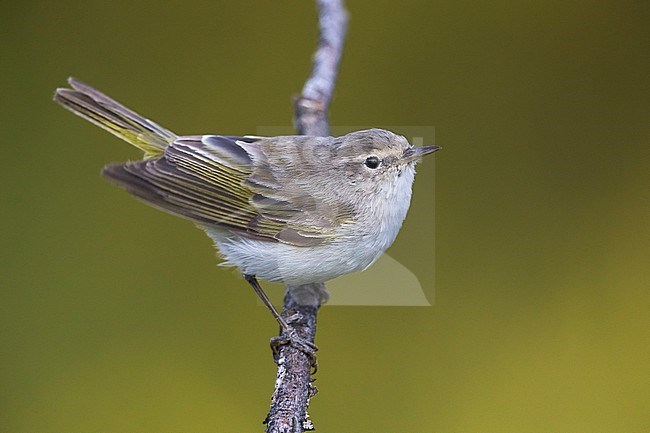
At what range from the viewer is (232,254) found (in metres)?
2.34

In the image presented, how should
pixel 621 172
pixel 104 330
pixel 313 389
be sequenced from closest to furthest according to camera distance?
pixel 313 389, pixel 104 330, pixel 621 172

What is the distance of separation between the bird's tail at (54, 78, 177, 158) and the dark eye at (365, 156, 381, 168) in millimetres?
576

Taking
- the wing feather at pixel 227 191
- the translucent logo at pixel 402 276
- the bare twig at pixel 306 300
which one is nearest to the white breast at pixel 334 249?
the wing feather at pixel 227 191

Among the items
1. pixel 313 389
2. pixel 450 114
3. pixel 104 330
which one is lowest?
pixel 313 389

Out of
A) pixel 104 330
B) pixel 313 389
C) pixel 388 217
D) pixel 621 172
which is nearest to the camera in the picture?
pixel 313 389

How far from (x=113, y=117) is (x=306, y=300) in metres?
0.76

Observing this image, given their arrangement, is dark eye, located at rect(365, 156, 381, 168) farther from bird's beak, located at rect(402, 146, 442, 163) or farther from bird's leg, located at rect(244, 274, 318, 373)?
bird's leg, located at rect(244, 274, 318, 373)

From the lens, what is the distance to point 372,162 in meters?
2.30

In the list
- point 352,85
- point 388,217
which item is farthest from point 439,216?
point 388,217

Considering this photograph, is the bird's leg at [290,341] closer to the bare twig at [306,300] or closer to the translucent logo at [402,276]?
the bare twig at [306,300]

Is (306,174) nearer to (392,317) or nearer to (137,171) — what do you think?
(137,171)

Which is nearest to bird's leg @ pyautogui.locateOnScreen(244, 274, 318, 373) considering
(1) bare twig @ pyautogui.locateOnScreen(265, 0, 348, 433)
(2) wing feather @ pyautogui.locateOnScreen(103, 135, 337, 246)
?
(1) bare twig @ pyautogui.locateOnScreen(265, 0, 348, 433)

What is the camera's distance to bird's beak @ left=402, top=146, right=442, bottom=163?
2.26 meters

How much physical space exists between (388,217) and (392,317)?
69 cm
